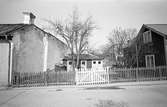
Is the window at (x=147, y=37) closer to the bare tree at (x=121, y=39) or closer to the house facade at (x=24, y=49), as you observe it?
the bare tree at (x=121, y=39)

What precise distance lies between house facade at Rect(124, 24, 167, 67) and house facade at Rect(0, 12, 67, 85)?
1212cm

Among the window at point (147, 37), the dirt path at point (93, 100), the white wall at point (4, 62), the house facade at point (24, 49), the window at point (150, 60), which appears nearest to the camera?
the dirt path at point (93, 100)

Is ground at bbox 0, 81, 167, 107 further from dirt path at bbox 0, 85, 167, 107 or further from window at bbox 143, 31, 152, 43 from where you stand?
window at bbox 143, 31, 152, 43

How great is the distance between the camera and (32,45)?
14.4 metres

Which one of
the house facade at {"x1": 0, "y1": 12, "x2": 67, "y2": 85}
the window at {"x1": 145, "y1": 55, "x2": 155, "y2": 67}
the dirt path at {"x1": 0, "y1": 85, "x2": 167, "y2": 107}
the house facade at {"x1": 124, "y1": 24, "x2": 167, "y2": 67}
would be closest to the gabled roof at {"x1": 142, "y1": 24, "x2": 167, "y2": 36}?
the house facade at {"x1": 124, "y1": 24, "x2": 167, "y2": 67}

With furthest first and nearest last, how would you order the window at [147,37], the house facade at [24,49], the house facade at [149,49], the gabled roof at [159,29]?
1. the window at [147,37]
2. the house facade at [149,49]
3. the gabled roof at [159,29]
4. the house facade at [24,49]

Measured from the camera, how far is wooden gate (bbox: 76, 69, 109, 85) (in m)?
9.91

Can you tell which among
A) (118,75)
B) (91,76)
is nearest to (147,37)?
(118,75)

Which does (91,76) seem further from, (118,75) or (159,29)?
(159,29)

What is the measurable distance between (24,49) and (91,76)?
8827mm

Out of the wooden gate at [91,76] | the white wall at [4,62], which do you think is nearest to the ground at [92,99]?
the wooden gate at [91,76]

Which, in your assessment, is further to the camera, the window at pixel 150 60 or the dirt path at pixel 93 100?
the window at pixel 150 60

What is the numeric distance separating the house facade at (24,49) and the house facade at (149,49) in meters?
12.1

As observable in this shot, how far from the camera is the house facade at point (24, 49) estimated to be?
31.6 ft
